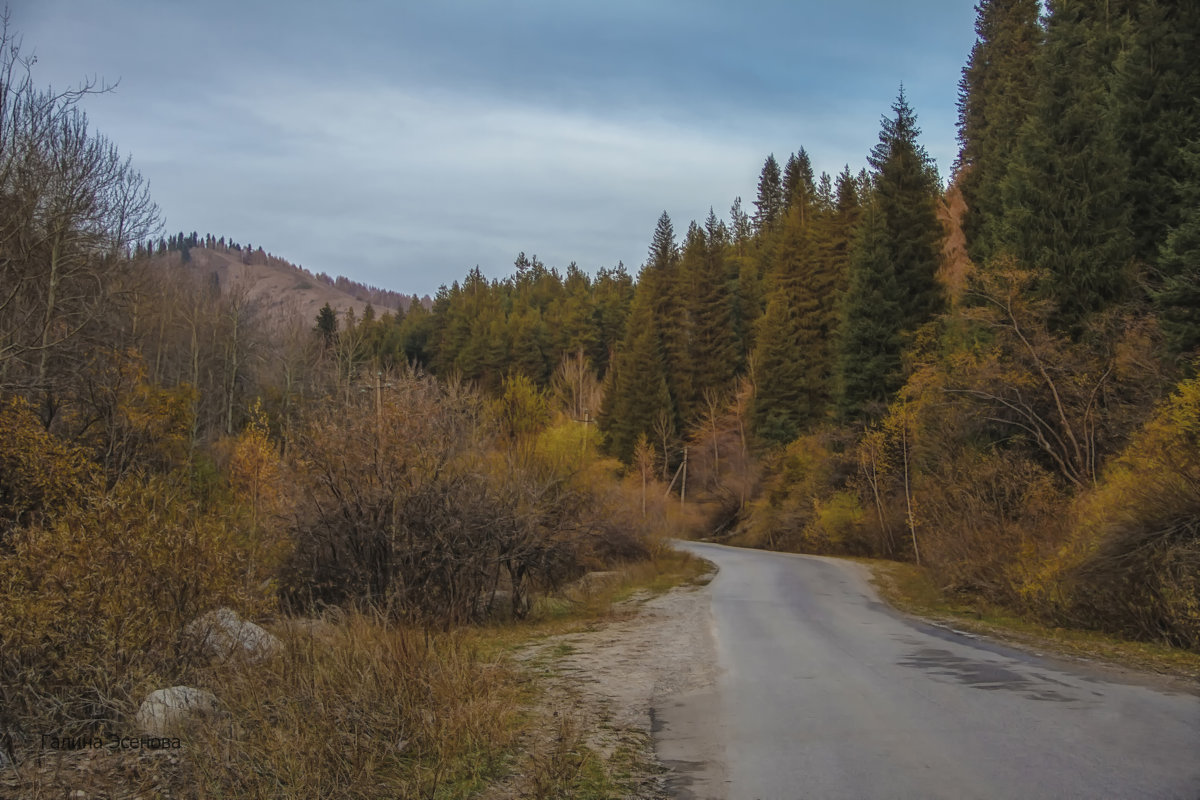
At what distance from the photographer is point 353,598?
13531 mm

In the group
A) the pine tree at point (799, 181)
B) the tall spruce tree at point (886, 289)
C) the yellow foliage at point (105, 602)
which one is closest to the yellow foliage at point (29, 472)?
the yellow foliage at point (105, 602)

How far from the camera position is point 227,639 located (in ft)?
27.2

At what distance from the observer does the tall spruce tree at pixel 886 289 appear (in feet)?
135

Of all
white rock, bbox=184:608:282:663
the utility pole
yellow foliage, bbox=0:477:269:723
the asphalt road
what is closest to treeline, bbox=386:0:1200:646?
the utility pole

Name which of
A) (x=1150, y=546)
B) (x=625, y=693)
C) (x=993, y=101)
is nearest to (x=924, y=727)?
(x=625, y=693)

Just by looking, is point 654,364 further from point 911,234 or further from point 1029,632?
point 1029,632

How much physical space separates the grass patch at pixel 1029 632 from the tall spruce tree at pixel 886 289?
17956 millimetres

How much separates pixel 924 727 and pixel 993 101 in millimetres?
51839

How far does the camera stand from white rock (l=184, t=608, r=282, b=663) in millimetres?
8078

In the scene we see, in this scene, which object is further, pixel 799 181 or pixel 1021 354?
pixel 799 181

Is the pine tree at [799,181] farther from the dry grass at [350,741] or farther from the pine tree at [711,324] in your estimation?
the dry grass at [350,741]

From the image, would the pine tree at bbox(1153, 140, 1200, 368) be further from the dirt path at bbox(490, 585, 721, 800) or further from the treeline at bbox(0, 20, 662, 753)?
the treeline at bbox(0, 20, 662, 753)

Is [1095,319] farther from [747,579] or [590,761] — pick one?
[590,761]

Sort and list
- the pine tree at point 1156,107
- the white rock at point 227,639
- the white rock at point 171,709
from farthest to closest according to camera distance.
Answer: the pine tree at point 1156,107 < the white rock at point 227,639 < the white rock at point 171,709
